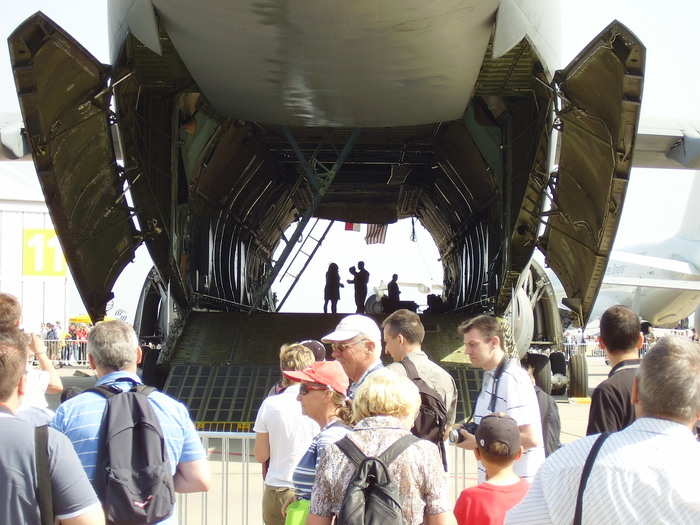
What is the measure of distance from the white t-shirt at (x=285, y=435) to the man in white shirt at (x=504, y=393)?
2.58 ft

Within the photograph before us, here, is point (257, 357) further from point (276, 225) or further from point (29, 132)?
point (276, 225)

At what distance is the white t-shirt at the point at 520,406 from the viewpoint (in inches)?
198

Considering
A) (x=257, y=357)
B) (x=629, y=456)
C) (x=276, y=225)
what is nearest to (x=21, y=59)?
(x=257, y=357)

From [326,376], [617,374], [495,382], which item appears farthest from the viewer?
[495,382]

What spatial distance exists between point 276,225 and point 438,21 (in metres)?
12.9

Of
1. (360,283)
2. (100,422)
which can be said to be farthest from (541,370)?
(100,422)

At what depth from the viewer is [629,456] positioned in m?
2.64

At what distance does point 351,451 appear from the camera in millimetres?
3475

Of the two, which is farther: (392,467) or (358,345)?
(358,345)

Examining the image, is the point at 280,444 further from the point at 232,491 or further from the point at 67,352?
the point at 67,352

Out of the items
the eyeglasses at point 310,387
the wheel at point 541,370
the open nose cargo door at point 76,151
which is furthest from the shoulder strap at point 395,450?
the wheel at point 541,370

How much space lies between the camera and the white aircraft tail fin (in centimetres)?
4478

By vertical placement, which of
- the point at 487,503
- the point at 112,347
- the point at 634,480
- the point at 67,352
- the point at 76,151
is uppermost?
the point at 76,151

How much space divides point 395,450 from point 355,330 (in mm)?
1597
